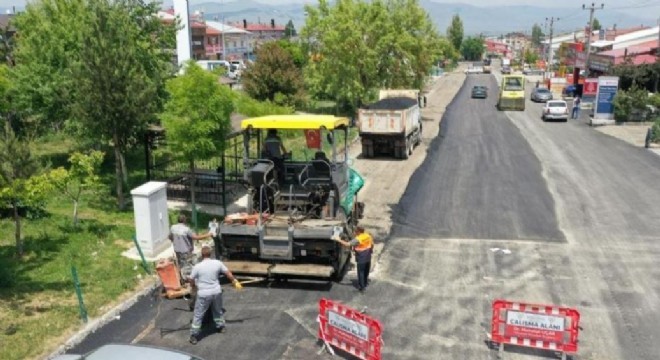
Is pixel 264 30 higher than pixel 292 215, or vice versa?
pixel 264 30

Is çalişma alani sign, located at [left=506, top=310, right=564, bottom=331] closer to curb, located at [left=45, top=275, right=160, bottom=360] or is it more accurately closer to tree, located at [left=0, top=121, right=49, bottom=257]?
curb, located at [left=45, top=275, right=160, bottom=360]

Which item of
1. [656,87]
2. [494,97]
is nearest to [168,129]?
[656,87]

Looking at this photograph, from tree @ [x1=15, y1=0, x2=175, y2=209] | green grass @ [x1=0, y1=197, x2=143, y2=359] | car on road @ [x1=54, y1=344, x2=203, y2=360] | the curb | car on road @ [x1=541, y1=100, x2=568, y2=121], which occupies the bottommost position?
the curb

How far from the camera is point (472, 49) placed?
154 m

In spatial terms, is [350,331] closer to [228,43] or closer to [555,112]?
[555,112]

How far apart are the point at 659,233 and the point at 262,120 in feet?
34.7

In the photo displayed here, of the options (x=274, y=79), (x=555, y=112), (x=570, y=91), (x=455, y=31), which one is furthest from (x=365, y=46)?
(x=455, y=31)

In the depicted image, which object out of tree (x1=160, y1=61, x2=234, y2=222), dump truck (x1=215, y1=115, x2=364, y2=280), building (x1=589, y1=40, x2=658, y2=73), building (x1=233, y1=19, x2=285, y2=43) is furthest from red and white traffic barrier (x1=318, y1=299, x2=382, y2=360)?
building (x1=233, y1=19, x2=285, y2=43)

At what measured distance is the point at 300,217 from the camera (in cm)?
1218

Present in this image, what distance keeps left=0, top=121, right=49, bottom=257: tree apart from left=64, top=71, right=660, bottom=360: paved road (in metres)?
3.34

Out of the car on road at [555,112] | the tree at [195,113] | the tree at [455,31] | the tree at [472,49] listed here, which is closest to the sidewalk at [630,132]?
the car on road at [555,112]

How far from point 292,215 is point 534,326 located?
5.42m

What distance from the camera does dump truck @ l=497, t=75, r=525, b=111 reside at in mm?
43000

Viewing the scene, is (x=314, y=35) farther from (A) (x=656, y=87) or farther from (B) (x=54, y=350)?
(B) (x=54, y=350)
